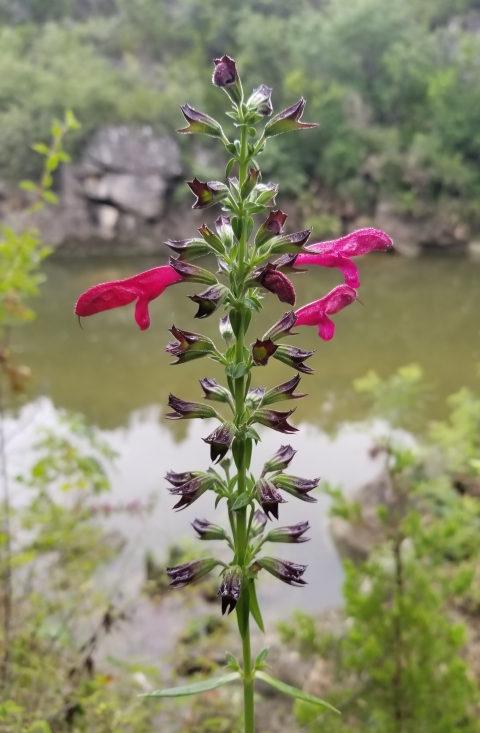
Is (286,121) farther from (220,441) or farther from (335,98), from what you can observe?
(335,98)

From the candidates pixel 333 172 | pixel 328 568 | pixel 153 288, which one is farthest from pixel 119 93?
pixel 153 288

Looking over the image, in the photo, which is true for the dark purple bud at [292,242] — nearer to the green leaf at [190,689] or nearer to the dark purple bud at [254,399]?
the dark purple bud at [254,399]

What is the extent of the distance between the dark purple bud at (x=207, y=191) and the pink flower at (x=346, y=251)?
0.17 meters

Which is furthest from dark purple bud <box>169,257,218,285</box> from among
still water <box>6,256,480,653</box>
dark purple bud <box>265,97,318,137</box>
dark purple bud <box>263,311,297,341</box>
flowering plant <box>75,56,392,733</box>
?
still water <box>6,256,480,653</box>

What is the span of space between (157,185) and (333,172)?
5780 millimetres

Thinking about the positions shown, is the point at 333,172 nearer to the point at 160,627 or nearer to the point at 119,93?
the point at 119,93

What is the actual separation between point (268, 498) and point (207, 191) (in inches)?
16.1

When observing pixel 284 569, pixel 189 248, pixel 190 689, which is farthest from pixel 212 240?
pixel 190 689

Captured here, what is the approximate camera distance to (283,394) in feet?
2.48

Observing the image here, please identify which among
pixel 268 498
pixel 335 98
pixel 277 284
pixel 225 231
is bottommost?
pixel 268 498

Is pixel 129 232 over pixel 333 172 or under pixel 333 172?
under

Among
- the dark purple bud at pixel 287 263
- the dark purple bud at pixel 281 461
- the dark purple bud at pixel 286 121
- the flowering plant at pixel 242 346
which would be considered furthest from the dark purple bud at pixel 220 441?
the dark purple bud at pixel 286 121

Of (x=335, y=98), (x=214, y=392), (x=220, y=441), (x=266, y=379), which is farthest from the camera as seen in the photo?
(x=335, y=98)

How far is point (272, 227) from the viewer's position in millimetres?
727
